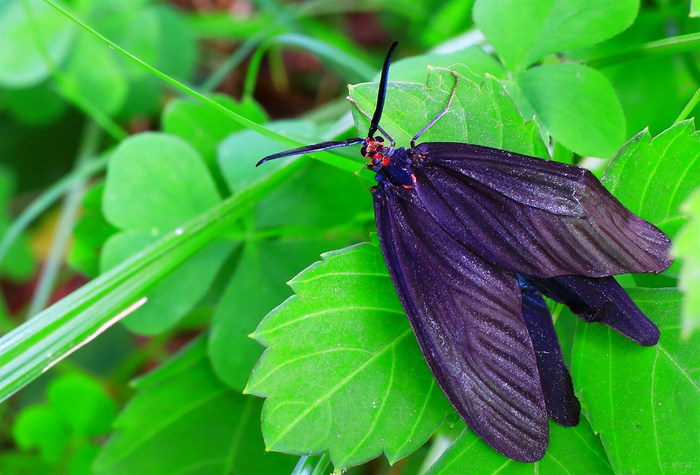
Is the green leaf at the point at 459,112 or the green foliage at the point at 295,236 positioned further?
the green leaf at the point at 459,112

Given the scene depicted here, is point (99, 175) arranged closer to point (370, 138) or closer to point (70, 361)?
point (70, 361)

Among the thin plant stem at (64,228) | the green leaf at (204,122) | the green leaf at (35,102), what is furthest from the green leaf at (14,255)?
the green leaf at (204,122)

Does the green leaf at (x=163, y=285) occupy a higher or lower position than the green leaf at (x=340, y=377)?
higher

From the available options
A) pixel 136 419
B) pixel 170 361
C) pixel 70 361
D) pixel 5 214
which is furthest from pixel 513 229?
pixel 5 214

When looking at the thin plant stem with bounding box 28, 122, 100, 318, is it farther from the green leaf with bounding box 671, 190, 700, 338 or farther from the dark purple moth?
the green leaf with bounding box 671, 190, 700, 338

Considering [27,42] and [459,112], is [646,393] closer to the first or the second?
[459,112]

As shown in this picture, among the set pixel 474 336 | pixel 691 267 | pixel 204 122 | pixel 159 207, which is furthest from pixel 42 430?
pixel 691 267

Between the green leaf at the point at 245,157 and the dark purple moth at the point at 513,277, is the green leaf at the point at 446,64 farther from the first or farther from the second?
the green leaf at the point at 245,157
